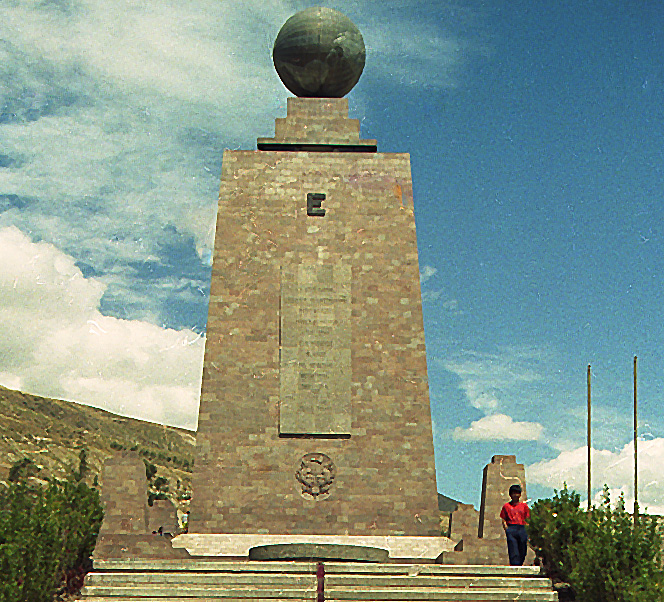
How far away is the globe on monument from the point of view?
69.1 ft

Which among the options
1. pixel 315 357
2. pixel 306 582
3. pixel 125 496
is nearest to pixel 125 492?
pixel 125 496

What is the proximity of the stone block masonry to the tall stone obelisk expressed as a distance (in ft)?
0.07

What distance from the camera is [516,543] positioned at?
13.9m

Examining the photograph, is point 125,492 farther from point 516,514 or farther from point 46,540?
point 516,514

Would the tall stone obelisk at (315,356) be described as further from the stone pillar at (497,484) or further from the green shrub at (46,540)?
the green shrub at (46,540)

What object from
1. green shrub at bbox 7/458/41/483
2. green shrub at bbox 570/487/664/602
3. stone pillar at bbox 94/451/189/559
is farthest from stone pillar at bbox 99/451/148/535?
green shrub at bbox 7/458/41/483

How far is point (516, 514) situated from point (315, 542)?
16.5ft

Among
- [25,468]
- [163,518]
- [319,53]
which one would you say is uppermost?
[319,53]

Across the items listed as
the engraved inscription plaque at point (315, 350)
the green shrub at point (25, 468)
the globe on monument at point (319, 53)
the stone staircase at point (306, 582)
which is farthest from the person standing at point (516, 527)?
the green shrub at point (25, 468)

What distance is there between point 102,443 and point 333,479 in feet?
129

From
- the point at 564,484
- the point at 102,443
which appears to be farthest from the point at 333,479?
the point at 102,443

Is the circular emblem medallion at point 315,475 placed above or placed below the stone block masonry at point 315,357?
below

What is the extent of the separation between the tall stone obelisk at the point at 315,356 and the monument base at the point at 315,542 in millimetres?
216

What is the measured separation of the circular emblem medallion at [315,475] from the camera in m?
18.6
